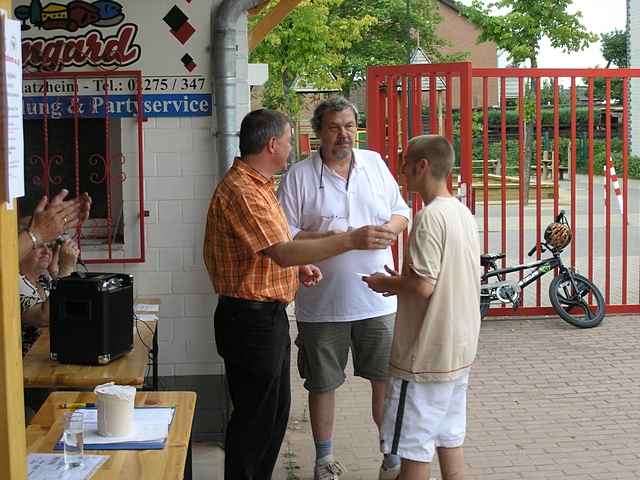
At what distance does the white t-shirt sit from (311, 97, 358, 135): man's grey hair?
0.18 metres

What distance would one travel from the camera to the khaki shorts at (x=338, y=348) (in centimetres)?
497

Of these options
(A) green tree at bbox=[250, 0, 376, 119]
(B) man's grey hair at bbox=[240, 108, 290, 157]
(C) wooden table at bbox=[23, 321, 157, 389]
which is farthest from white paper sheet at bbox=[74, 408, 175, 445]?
(A) green tree at bbox=[250, 0, 376, 119]

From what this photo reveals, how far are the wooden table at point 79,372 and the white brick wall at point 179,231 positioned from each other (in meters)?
1.81

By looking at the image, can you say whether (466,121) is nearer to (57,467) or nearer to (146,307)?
(146,307)

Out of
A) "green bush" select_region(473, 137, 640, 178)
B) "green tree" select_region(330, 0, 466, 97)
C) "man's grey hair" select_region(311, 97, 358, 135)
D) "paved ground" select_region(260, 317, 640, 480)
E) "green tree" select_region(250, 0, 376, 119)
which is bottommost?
"paved ground" select_region(260, 317, 640, 480)

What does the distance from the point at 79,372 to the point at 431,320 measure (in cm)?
146

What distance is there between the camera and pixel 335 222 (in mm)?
4938

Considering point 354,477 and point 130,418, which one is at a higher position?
point 130,418

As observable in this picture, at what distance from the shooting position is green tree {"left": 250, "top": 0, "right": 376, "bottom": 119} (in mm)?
21328

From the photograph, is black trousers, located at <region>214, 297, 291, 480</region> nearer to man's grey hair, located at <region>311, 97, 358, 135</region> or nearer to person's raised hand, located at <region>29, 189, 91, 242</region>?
person's raised hand, located at <region>29, 189, 91, 242</region>

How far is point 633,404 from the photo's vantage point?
6855mm

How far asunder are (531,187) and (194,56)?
18252mm

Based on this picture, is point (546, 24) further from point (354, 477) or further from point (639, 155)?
point (354, 477)

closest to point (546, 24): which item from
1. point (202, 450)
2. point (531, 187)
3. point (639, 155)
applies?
point (531, 187)
